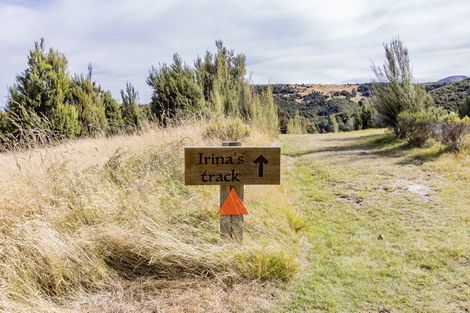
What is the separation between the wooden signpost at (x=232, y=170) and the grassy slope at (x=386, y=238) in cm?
72

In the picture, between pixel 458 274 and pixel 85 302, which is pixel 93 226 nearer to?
pixel 85 302

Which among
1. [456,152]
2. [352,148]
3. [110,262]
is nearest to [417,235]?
[110,262]

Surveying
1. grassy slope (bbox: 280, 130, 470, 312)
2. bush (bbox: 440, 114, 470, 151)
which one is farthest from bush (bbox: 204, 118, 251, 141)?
bush (bbox: 440, 114, 470, 151)

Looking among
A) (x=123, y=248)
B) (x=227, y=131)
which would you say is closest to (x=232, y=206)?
(x=123, y=248)

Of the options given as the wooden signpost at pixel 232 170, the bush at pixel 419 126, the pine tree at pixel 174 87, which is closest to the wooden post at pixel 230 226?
the wooden signpost at pixel 232 170

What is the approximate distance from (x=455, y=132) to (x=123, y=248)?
23.7ft

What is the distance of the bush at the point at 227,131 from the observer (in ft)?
22.3

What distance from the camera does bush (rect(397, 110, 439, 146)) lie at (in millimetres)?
8219

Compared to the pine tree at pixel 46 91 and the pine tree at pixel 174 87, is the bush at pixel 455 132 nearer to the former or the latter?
the pine tree at pixel 174 87

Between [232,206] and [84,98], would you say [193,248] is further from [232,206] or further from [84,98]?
[84,98]

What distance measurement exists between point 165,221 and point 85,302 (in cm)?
94

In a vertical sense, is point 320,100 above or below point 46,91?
above

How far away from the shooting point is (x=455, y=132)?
7.24 metres

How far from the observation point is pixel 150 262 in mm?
2578
